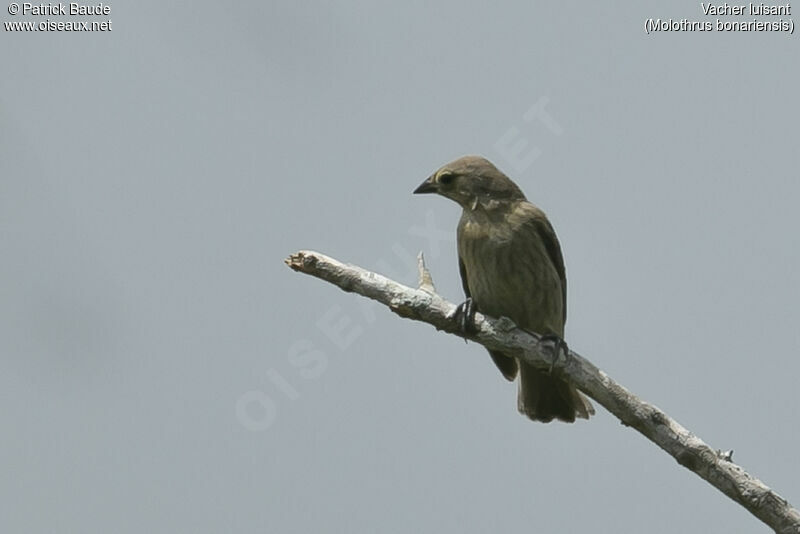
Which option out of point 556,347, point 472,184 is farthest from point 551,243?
point 556,347

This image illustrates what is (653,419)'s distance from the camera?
618 centimetres

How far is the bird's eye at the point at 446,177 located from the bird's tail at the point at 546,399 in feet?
4.57

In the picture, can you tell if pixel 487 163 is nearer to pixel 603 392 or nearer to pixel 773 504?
pixel 603 392

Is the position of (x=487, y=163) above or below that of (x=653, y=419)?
above

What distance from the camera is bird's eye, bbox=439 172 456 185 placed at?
778 cm

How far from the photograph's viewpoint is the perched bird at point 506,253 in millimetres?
7562

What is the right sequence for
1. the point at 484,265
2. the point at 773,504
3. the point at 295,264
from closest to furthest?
the point at 773,504, the point at 295,264, the point at 484,265

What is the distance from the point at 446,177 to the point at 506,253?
68 centimetres

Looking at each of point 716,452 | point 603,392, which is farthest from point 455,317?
point 716,452

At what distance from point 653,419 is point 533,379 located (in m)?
1.91

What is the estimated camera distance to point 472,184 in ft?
25.4

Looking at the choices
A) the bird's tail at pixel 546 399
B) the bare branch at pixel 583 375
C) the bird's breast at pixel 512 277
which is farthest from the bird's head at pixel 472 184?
the bird's tail at pixel 546 399

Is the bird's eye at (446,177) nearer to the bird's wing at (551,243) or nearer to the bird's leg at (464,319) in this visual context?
the bird's wing at (551,243)

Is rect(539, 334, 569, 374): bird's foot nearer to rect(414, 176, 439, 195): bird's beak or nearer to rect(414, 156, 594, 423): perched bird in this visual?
rect(414, 156, 594, 423): perched bird
